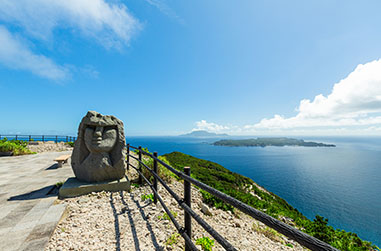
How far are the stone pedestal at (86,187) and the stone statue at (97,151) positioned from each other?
0.60ft

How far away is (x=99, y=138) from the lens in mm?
4414

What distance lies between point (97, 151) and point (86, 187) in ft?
3.24

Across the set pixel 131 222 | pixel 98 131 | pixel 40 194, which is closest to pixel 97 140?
pixel 98 131

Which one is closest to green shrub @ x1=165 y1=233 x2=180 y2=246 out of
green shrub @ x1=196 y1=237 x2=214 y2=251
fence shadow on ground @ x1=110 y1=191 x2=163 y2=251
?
fence shadow on ground @ x1=110 y1=191 x2=163 y2=251

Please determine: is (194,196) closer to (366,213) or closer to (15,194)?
(15,194)

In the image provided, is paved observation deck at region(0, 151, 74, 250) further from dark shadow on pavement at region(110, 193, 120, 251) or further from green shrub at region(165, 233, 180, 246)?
green shrub at region(165, 233, 180, 246)

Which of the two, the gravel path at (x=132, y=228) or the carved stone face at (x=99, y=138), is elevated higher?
the carved stone face at (x=99, y=138)

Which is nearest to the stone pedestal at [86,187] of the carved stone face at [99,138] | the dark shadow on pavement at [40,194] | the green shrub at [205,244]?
the dark shadow on pavement at [40,194]

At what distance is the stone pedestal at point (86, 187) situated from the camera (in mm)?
3909

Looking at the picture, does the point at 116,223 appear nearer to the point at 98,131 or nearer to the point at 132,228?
the point at 132,228

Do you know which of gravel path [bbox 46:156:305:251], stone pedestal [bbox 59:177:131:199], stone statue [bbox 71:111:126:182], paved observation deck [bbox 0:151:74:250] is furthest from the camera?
stone statue [bbox 71:111:126:182]

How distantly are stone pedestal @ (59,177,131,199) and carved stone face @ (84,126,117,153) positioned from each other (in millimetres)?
945

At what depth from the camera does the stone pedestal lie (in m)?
3.91

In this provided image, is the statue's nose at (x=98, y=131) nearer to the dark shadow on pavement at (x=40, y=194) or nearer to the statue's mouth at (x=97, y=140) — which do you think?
the statue's mouth at (x=97, y=140)
